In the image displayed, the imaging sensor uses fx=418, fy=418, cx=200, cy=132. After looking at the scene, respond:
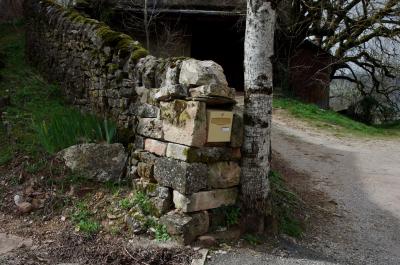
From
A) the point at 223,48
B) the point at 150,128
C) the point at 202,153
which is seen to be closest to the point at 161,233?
the point at 202,153

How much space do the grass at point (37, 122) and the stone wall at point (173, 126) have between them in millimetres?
369

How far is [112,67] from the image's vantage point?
17.5 feet

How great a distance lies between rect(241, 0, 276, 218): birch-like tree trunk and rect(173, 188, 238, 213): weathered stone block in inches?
6.0

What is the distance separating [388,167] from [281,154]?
210 cm

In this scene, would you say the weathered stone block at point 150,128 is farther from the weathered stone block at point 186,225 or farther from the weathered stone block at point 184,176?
the weathered stone block at point 186,225

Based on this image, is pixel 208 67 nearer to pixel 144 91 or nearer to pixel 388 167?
pixel 144 91

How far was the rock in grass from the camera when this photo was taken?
189 inches

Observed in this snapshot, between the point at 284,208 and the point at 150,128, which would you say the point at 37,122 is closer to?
the point at 150,128

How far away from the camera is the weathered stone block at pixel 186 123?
3.83 meters

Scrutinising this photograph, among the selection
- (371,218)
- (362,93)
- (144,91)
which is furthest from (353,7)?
(144,91)

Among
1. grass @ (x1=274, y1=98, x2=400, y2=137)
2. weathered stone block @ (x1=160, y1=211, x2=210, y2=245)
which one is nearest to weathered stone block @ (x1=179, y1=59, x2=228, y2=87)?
weathered stone block @ (x1=160, y1=211, x2=210, y2=245)

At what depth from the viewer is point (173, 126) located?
161 inches

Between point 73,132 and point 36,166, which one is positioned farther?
point 73,132

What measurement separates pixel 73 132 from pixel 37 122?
106 centimetres
